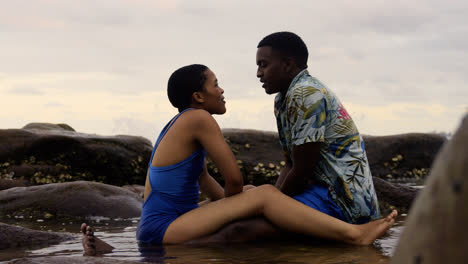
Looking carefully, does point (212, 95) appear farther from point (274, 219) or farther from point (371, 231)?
point (371, 231)

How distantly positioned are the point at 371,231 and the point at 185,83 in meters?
2.10

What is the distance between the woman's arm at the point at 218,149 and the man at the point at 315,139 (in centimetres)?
47

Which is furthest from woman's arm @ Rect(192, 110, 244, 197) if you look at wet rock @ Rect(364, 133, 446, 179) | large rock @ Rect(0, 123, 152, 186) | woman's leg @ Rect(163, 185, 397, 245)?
wet rock @ Rect(364, 133, 446, 179)

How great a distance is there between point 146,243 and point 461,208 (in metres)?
4.29

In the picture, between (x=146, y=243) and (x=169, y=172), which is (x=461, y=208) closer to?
(x=169, y=172)

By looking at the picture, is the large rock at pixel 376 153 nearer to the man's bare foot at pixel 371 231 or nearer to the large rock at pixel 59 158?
the large rock at pixel 59 158

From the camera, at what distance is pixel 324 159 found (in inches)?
202

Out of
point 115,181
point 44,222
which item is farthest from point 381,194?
point 115,181

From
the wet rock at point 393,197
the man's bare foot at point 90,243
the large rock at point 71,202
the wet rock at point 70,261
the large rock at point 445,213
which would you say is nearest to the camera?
the large rock at point 445,213

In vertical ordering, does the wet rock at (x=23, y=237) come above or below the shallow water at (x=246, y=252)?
below

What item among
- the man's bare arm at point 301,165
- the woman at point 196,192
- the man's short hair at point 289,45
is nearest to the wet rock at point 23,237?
the woman at point 196,192

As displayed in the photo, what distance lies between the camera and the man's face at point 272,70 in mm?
5297

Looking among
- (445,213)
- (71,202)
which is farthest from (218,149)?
(71,202)

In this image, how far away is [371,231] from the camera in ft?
16.4
